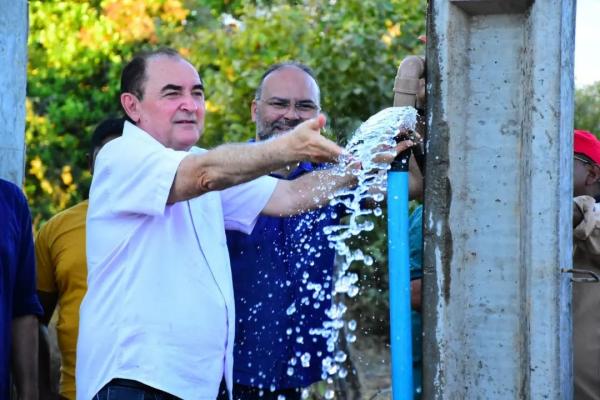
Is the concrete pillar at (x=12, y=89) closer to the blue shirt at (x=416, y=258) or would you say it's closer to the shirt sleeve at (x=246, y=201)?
the shirt sleeve at (x=246, y=201)


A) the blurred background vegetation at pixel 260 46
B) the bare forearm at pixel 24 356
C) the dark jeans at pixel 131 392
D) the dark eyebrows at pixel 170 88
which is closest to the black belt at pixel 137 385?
the dark jeans at pixel 131 392

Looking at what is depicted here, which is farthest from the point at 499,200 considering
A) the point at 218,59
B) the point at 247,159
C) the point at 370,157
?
the point at 218,59

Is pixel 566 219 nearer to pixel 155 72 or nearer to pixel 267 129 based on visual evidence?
pixel 155 72

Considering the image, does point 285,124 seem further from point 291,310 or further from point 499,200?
point 499,200

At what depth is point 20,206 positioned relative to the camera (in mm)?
3939

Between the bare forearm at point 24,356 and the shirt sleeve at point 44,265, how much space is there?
0.51 metres

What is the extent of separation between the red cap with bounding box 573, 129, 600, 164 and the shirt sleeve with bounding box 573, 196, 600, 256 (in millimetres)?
327

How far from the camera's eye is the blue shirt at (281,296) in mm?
4078

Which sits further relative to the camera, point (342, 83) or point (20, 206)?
point (342, 83)

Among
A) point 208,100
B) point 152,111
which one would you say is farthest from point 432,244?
point 208,100

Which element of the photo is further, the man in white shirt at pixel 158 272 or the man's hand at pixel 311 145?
the man in white shirt at pixel 158 272

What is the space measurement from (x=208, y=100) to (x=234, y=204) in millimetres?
5088

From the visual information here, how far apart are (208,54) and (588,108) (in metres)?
3.59

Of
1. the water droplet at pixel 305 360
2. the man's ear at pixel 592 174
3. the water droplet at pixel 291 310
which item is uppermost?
the man's ear at pixel 592 174
